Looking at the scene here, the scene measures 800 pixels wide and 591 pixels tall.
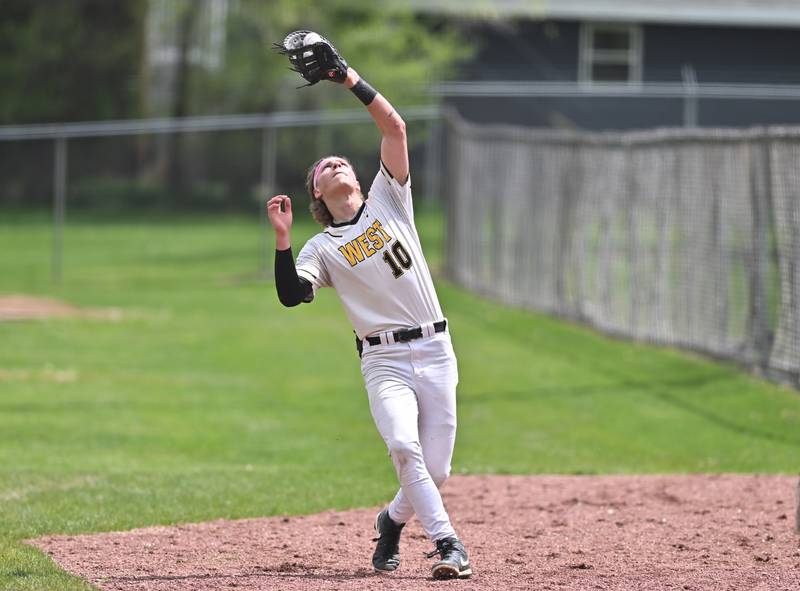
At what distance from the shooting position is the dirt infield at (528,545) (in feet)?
19.9

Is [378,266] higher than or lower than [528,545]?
higher

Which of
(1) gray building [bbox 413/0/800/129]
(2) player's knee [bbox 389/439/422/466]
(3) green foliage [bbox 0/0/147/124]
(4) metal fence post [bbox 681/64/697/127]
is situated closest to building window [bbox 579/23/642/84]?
(1) gray building [bbox 413/0/800/129]

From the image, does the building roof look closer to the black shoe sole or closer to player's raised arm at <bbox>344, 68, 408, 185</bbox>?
player's raised arm at <bbox>344, 68, 408, 185</bbox>

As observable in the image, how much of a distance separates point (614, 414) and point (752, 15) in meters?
19.7

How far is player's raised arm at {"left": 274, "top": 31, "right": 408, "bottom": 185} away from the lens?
610 centimetres

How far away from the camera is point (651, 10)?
29578 mm

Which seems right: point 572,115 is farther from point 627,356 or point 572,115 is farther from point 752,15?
point 752,15

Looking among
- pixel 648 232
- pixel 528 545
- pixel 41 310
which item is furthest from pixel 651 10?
pixel 528 545

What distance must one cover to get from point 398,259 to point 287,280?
53cm

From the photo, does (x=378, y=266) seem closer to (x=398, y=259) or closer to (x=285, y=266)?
(x=398, y=259)

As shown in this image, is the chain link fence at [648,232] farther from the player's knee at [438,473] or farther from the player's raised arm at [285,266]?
the player's raised arm at [285,266]

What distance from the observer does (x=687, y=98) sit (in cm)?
1692

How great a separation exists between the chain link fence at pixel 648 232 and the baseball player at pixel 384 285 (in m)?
6.00

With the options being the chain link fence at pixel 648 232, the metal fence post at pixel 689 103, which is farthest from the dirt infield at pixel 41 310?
the metal fence post at pixel 689 103
